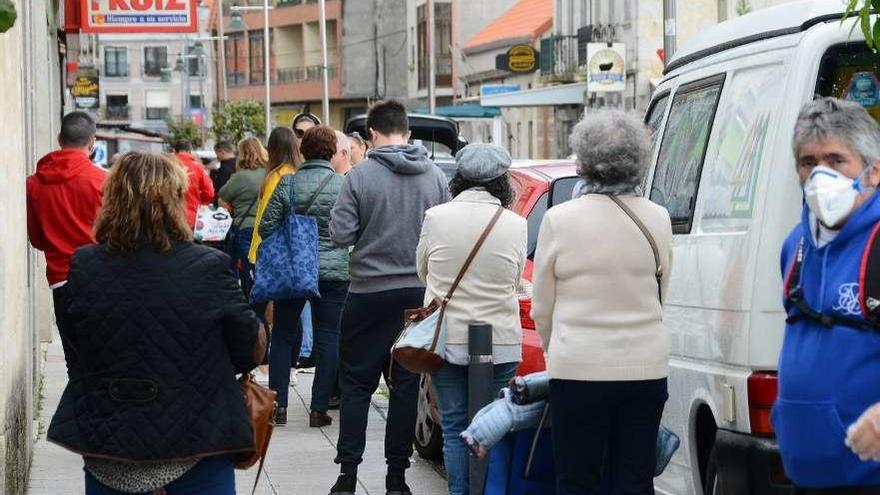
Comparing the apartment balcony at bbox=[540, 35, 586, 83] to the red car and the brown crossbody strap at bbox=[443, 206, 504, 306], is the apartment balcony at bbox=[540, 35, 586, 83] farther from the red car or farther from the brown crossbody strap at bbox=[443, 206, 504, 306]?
the brown crossbody strap at bbox=[443, 206, 504, 306]

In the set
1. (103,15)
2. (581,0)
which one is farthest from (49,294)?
(581,0)

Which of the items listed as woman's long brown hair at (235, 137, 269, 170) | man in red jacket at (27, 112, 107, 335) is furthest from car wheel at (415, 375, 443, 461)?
woman's long brown hair at (235, 137, 269, 170)

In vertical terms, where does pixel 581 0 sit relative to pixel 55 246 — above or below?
above

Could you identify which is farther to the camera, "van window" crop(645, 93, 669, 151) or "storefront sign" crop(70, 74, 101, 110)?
"storefront sign" crop(70, 74, 101, 110)

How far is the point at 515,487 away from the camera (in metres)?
6.25

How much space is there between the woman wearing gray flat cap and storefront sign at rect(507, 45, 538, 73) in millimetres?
45040

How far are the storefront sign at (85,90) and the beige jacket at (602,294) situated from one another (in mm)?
27131

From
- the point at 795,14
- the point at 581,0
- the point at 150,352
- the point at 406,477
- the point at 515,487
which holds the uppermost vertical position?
the point at 581,0

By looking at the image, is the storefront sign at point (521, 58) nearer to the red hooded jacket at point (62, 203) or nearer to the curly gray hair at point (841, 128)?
the red hooded jacket at point (62, 203)

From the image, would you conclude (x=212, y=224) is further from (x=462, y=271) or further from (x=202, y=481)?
(x=202, y=481)

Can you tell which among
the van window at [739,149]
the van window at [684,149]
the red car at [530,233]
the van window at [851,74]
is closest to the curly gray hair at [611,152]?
the van window at [739,149]

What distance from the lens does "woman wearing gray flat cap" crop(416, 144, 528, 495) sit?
7.19 m

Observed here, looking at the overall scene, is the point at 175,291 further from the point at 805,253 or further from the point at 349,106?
the point at 349,106

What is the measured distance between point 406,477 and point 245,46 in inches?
3408
